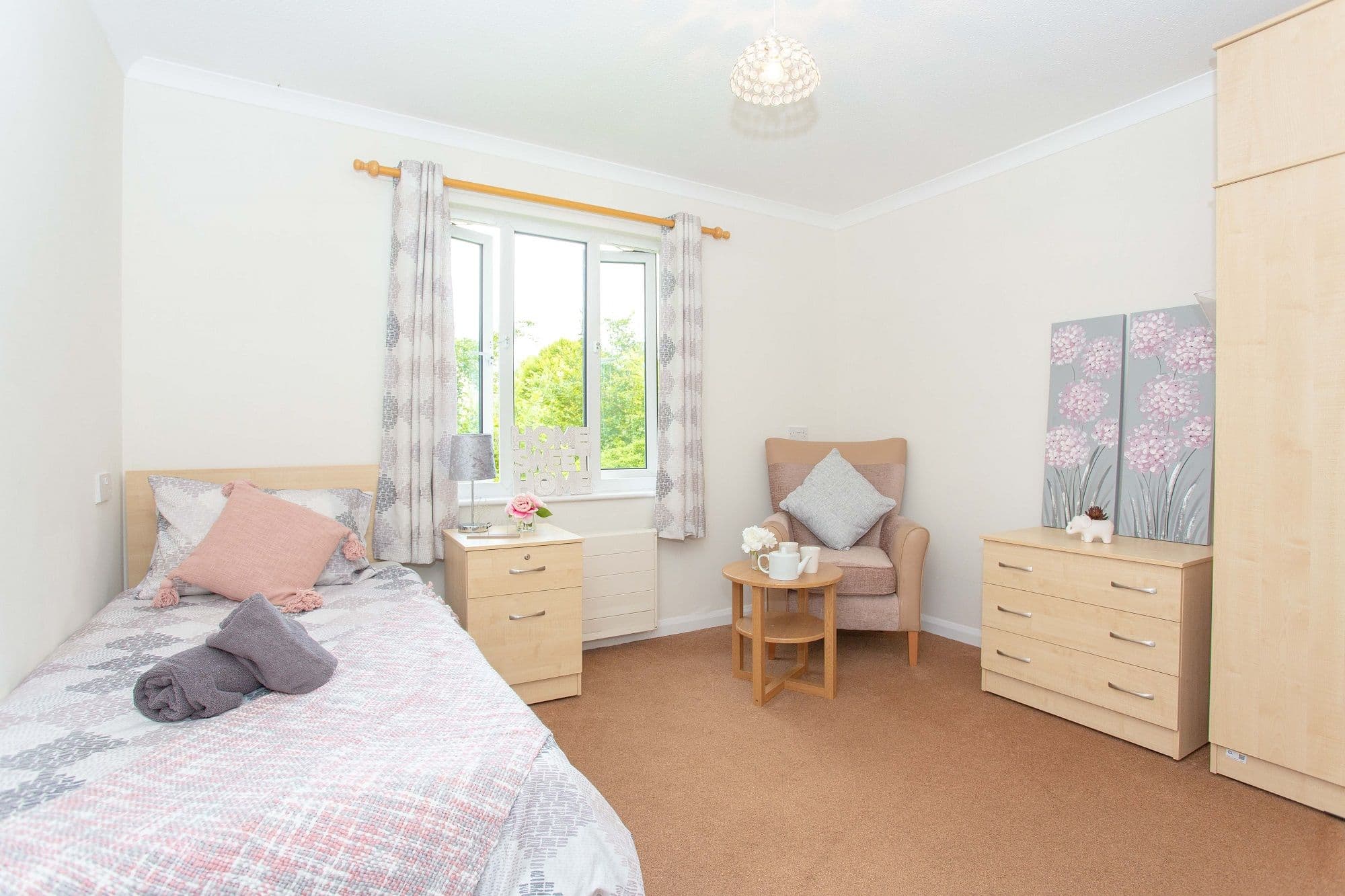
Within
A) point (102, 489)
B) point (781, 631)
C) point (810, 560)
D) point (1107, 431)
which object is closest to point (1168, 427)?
point (1107, 431)

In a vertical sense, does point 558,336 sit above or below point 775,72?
below

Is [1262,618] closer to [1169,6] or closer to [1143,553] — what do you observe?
[1143,553]

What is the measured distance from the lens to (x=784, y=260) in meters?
4.36

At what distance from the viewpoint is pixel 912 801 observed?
2.12m

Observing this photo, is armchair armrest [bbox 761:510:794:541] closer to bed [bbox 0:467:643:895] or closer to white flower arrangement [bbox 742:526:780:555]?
white flower arrangement [bbox 742:526:780:555]

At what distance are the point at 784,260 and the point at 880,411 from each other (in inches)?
45.3

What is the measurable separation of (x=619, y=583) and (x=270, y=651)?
89.6 inches

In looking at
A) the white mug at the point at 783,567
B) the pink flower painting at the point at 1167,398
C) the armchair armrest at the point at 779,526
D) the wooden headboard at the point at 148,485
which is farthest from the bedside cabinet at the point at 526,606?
the pink flower painting at the point at 1167,398

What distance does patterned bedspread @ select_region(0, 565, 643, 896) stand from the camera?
933 mm

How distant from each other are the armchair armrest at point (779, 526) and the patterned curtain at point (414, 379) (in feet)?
5.47

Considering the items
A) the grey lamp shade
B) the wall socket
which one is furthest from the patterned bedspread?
the grey lamp shade

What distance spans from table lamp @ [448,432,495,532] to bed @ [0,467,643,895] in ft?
4.55

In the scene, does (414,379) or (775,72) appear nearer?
(775,72)

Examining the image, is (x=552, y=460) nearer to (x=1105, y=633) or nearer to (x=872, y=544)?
(x=872, y=544)
